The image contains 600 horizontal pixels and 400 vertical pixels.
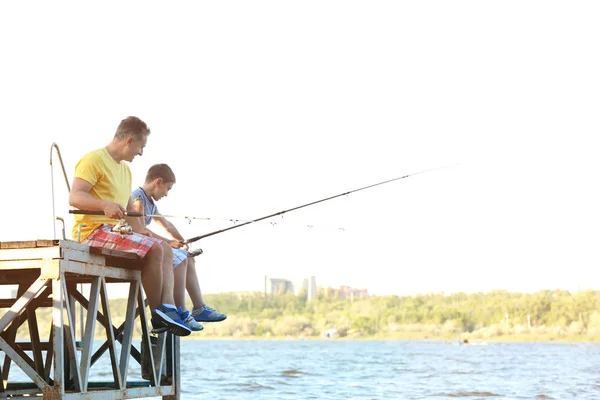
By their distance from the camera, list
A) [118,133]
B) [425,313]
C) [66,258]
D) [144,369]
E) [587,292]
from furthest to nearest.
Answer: [425,313] → [587,292] → [144,369] → [118,133] → [66,258]

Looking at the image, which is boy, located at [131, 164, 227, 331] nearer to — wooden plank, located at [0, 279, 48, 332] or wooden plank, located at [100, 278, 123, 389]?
wooden plank, located at [100, 278, 123, 389]

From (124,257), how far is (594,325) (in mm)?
128651

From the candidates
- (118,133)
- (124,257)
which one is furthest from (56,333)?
(118,133)

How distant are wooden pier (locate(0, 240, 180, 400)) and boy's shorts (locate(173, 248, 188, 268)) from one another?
0.30 m

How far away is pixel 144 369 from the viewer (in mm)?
9086

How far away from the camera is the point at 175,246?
29.1 ft

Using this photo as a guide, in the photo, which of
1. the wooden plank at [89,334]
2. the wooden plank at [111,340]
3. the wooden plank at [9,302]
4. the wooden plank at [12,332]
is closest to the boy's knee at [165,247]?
the wooden plank at [89,334]

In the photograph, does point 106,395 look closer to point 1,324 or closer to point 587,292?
point 1,324

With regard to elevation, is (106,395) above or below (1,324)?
below

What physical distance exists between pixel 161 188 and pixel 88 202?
135 centimetres

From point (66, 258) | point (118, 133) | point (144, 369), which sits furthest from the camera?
point (144, 369)

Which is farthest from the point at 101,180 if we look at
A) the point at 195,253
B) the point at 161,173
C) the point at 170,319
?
the point at 195,253

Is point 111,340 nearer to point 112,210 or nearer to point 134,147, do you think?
point 112,210

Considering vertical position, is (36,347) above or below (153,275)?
below
